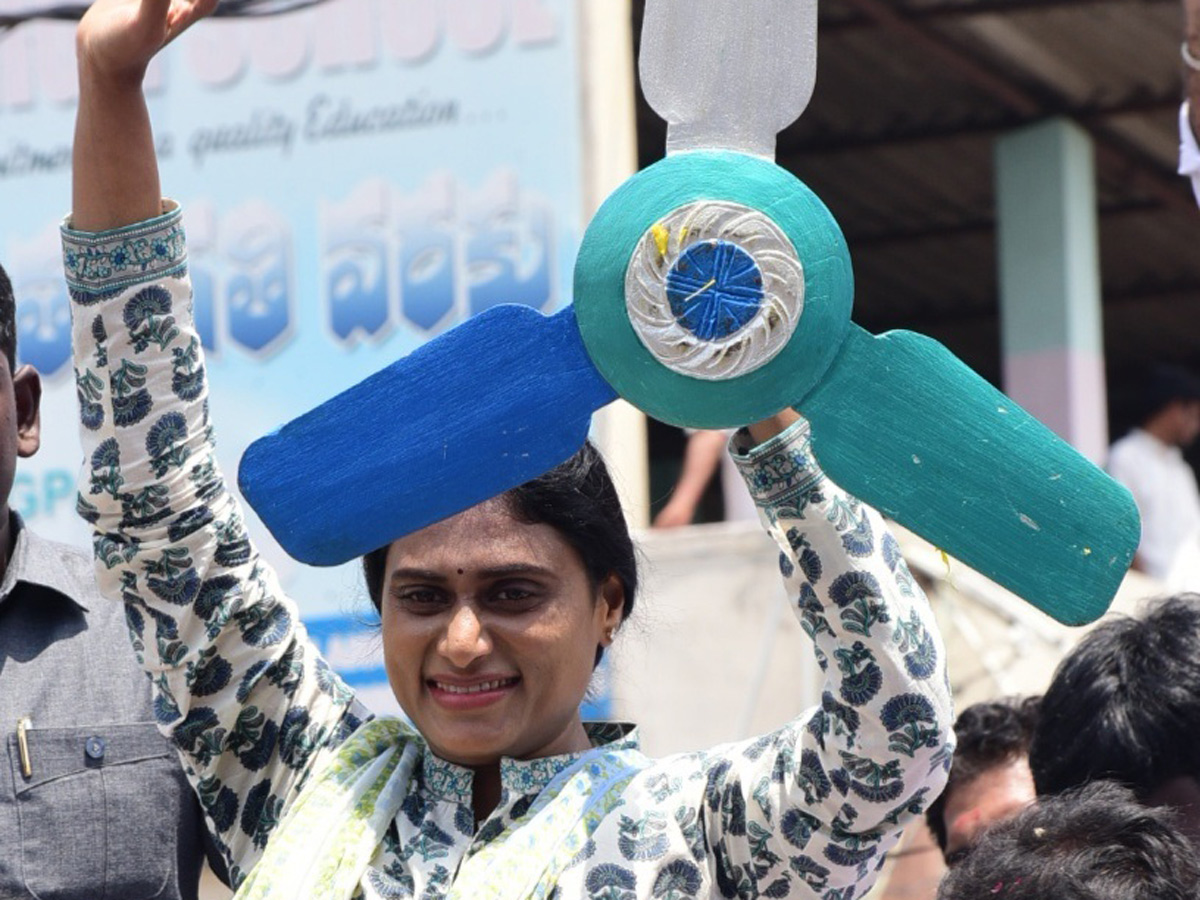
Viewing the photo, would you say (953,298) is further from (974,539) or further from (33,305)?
(974,539)

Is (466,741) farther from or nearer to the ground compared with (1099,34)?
farther from the ground

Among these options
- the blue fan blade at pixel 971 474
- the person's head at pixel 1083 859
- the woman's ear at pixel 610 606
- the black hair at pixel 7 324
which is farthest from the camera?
the black hair at pixel 7 324

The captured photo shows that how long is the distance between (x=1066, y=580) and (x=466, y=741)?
0.56 meters

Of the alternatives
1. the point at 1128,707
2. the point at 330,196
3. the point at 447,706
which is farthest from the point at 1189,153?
the point at 330,196

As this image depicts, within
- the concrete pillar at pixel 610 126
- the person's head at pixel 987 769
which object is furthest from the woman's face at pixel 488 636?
the concrete pillar at pixel 610 126

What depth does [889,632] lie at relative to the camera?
5.88 feet

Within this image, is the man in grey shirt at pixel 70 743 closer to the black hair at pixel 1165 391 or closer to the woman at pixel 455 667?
the woman at pixel 455 667

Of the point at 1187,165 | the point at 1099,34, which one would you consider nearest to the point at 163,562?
the point at 1187,165

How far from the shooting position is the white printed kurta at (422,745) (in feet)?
5.91

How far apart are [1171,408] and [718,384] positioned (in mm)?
5900

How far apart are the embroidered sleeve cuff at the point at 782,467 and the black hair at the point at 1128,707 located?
0.51 m

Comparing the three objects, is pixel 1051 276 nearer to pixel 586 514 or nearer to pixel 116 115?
pixel 586 514

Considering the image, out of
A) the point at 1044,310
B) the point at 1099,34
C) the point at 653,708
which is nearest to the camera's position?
the point at 653,708

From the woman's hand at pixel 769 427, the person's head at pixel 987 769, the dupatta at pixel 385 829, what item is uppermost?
the woman's hand at pixel 769 427
